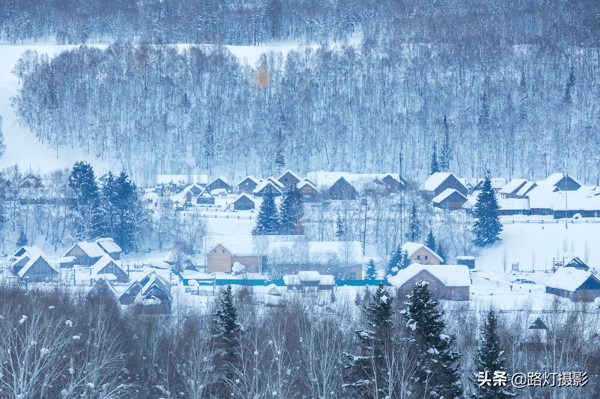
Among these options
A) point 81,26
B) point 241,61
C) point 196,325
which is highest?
point 81,26

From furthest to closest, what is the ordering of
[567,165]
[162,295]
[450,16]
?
1. [450,16]
2. [567,165]
3. [162,295]

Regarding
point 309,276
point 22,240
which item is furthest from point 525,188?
point 22,240

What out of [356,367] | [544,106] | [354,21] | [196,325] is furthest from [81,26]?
[356,367]

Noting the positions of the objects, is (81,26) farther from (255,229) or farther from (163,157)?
(255,229)

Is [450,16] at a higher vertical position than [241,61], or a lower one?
higher

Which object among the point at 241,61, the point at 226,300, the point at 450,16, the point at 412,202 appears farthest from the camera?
the point at 450,16

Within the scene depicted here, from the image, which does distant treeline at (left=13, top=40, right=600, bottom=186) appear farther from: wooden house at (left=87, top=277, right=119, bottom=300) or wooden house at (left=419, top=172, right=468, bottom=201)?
wooden house at (left=87, top=277, right=119, bottom=300)

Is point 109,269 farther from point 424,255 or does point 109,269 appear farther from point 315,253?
point 424,255
